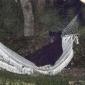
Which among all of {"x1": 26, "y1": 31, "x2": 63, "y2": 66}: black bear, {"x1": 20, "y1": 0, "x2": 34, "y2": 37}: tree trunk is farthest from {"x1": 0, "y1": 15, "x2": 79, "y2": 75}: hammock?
{"x1": 20, "y1": 0, "x2": 34, "y2": 37}: tree trunk

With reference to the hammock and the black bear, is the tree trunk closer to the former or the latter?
the black bear

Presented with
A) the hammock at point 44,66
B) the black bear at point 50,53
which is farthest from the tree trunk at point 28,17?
the hammock at point 44,66

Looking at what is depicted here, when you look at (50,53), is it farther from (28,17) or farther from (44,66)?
(28,17)

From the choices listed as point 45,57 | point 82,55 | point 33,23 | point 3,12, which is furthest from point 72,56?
point 3,12

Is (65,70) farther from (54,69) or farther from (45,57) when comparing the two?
(45,57)

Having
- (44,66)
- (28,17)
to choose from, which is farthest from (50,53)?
(28,17)
